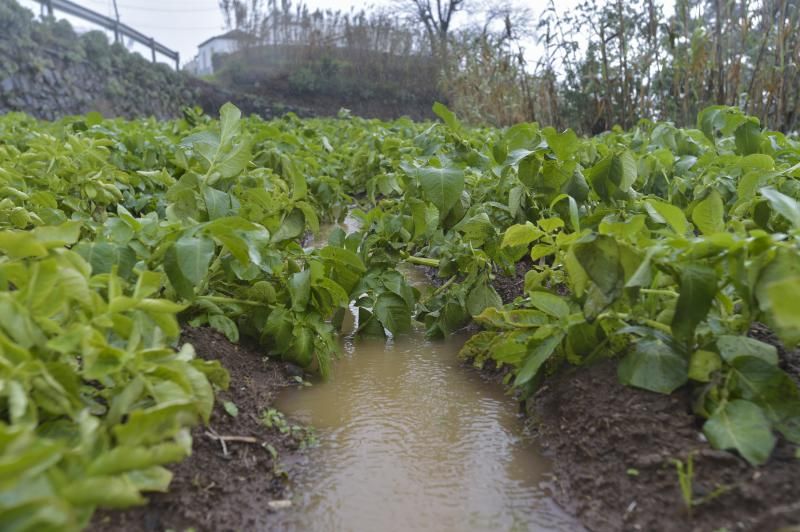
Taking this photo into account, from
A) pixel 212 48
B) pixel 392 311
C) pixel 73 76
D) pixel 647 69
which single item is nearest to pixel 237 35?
pixel 212 48

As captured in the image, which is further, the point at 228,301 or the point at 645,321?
the point at 228,301

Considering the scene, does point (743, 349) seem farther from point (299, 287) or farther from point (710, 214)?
point (299, 287)

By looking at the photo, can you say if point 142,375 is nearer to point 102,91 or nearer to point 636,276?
point 636,276

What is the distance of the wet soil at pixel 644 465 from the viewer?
1117 millimetres

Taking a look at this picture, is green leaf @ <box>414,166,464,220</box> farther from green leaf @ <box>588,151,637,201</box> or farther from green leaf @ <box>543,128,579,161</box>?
green leaf @ <box>588,151,637,201</box>

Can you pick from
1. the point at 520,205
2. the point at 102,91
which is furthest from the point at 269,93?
the point at 520,205

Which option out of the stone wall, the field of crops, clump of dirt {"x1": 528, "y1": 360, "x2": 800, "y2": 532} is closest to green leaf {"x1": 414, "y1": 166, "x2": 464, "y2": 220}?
the field of crops

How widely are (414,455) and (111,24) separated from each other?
21.8 metres

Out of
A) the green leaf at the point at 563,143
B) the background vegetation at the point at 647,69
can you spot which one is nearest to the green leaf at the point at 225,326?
the green leaf at the point at 563,143

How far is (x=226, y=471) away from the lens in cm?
142

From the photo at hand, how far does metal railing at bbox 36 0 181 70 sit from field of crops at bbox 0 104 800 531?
→ 16747mm

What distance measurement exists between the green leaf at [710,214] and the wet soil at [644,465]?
0.36 meters

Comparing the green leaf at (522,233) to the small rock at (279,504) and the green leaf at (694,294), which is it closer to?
the green leaf at (694,294)

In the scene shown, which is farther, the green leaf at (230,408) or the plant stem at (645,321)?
the green leaf at (230,408)
